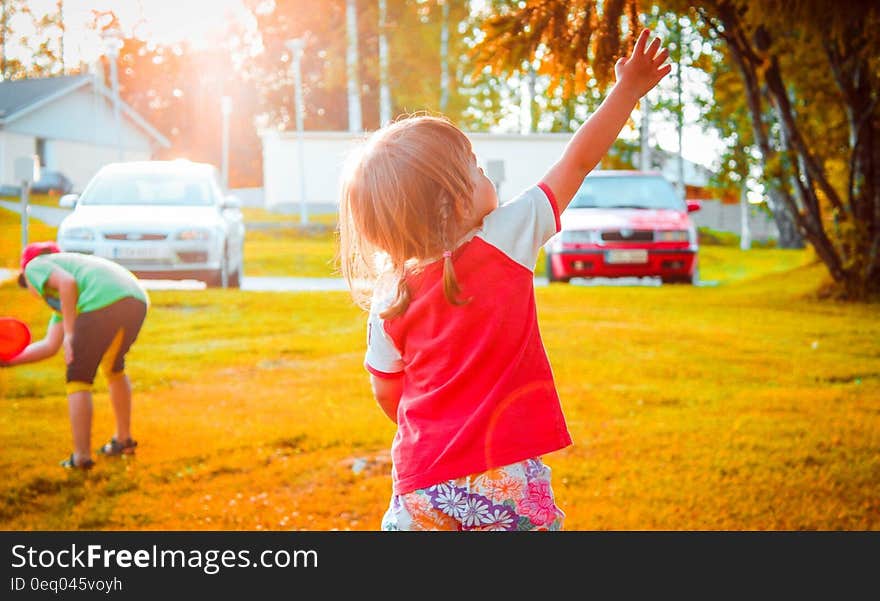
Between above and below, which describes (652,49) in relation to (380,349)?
above

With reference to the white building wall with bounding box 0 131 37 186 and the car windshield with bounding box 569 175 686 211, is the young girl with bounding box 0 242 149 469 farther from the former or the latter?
the car windshield with bounding box 569 175 686 211

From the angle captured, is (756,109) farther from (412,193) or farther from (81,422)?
(412,193)

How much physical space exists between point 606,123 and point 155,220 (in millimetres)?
3848

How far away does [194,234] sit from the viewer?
17.1 ft

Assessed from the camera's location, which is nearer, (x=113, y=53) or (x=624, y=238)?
(x=113, y=53)

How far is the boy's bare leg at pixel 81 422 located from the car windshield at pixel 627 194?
4.92 metres

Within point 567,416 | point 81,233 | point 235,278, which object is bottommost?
point 567,416

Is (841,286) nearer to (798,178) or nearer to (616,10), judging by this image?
(798,178)

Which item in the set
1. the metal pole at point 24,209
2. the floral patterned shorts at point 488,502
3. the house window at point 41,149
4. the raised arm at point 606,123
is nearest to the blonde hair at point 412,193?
the raised arm at point 606,123

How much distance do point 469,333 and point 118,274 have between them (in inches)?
84.7

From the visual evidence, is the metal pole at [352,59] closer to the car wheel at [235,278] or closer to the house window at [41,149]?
the car wheel at [235,278]

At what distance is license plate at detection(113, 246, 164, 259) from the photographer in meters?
→ 4.75

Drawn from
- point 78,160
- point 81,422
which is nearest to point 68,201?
point 78,160
